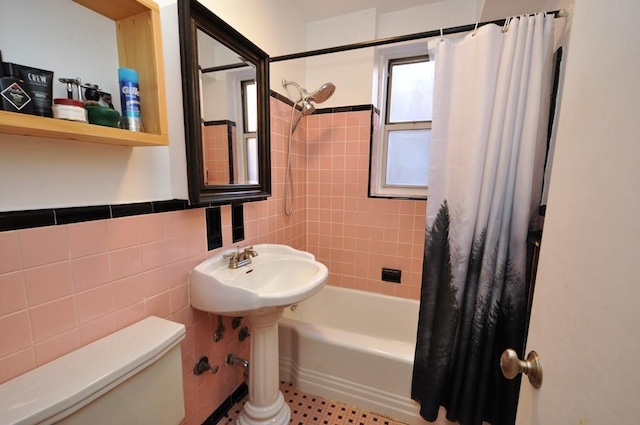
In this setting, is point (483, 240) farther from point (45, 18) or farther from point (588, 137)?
point (45, 18)

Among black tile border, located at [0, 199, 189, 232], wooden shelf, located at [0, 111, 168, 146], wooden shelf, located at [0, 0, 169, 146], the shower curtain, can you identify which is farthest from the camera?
the shower curtain

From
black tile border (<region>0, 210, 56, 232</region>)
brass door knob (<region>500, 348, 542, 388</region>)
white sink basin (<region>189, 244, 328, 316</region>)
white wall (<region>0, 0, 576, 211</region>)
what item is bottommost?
white sink basin (<region>189, 244, 328, 316</region>)

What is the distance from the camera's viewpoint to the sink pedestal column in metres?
1.27

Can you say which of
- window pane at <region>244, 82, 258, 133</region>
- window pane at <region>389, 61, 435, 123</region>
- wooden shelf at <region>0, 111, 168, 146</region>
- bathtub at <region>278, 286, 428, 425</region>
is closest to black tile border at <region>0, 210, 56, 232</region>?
wooden shelf at <region>0, 111, 168, 146</region>

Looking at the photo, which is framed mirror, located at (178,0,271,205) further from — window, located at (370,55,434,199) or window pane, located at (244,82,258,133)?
window, located at (370,55,434,199)

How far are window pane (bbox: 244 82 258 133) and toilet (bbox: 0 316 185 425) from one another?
1.02 meters

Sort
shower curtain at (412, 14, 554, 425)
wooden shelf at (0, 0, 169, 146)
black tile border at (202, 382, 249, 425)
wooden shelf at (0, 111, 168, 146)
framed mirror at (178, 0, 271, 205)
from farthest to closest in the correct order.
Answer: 1. black tile border at (202, 382, 249, 425)
2. shower curtain at (412, 14, 554, 425)
3. framed mirror at (178, 0, 271, 205)
4. wooden shelf at (0, 0, 169, 146)
5. wooden shelf at (0, 111, 168, 146)

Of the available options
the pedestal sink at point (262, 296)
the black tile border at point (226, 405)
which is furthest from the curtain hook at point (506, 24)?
the black tile border at point (226, 405)

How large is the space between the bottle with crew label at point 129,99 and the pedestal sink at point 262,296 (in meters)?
0.62

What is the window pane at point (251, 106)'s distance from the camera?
1.38 meters

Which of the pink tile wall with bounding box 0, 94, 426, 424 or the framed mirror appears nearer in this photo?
the pink tile wall with bounding box 0, 94, 426, 424

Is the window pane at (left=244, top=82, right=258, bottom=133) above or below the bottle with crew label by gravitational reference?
above

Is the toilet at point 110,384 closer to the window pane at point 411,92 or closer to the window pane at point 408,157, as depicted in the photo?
the window pane at point 408,157

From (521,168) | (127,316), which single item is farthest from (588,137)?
(127,316)
